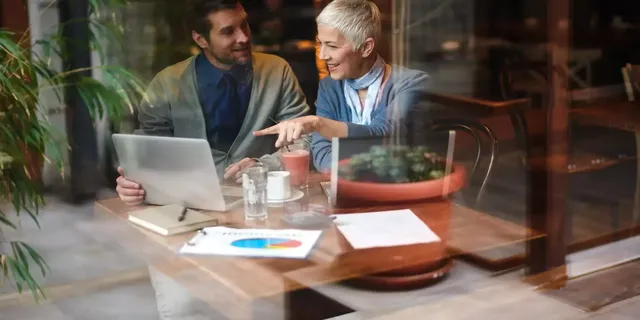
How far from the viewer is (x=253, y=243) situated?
1.78 metres

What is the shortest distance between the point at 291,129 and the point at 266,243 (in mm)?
640

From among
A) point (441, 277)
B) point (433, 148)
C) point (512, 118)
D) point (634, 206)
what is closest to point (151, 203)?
point (441, 277)

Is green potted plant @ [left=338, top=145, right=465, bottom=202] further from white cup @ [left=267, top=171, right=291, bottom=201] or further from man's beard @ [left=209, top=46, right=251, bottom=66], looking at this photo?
man's beard @ [left=209, top=46, right=251, bottom=66]

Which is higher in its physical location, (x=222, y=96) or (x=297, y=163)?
(x=222, y=96)

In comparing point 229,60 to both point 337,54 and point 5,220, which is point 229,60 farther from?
point 5,220

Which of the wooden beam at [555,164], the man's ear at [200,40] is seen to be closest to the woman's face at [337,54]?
the man's ear at [200,40]

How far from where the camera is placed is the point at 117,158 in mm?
2146

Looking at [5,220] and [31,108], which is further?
[5,220]

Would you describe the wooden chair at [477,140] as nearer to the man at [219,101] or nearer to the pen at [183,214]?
the man at [219,101]

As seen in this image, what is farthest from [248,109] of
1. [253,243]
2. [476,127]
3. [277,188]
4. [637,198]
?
→ [637,198]

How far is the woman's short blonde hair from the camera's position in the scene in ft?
7.89

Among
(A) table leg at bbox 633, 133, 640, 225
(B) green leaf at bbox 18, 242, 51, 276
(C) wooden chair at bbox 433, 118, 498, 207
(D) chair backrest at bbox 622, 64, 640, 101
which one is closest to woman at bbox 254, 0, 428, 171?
(C) wooden chair at bbox 433, 118, 498, 207

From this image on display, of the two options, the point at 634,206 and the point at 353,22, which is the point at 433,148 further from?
the point at 634,206

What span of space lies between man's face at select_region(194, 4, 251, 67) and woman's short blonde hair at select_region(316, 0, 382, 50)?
284 mm
